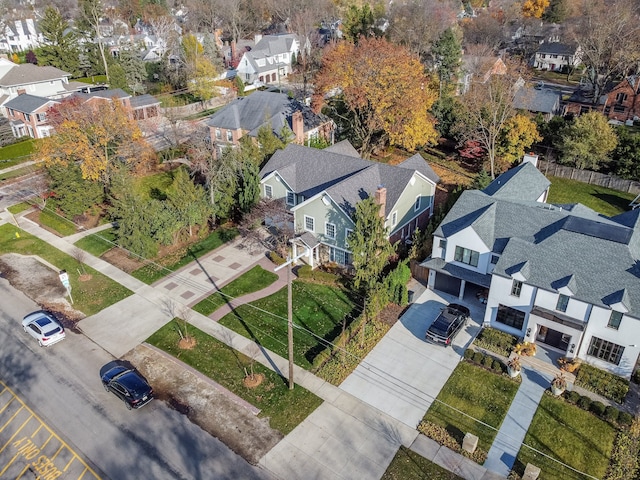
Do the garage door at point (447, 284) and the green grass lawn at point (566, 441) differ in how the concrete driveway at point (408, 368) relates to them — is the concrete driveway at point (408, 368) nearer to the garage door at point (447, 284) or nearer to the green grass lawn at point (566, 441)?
the garage door at point (447, 284)

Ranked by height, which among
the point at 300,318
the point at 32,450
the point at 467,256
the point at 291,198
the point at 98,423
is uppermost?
the point at 291,198

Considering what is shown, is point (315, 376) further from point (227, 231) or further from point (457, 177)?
point (457, 177)

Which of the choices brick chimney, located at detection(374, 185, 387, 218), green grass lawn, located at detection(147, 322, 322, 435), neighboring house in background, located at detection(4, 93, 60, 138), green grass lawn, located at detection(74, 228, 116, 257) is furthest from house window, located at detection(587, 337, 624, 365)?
neighboring house in background, located at detection(4, 93, 60, 138)

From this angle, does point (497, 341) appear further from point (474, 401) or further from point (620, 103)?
point (620, 103)

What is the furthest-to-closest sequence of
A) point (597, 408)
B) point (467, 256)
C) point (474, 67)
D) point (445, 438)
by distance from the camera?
point (474, 67) → point (467, 256) → point (597, 408) → point (445, 438)

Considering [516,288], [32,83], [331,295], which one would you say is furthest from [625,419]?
[32,83]

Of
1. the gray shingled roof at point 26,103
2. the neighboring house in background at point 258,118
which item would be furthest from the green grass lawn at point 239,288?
the gray shingled roof at point 26,103

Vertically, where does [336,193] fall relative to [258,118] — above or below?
below
